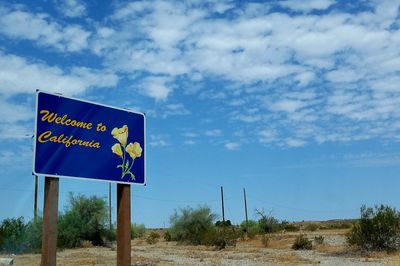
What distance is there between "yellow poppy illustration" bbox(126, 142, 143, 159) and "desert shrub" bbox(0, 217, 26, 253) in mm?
34135

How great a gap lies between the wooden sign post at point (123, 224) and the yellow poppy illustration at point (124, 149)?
1.17 ft

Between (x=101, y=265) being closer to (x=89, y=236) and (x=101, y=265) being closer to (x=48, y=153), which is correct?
→ (x=48, y=153)

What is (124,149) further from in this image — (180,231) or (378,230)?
(180,231)

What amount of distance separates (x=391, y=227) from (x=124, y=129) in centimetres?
2615

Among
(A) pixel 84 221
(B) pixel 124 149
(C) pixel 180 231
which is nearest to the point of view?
(B) pixel 124 149

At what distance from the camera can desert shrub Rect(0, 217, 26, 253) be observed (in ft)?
136

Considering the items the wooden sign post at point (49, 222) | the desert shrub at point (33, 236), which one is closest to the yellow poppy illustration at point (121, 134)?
the wooden sign post at point (49, 222)

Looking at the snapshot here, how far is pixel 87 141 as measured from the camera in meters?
9.49

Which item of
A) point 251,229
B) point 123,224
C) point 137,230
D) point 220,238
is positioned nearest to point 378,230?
point 220,238

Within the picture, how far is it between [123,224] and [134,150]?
147 centimetres

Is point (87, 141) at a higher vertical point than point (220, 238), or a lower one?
higher

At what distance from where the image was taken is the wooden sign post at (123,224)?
1022cm

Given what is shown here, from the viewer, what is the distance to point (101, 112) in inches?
387

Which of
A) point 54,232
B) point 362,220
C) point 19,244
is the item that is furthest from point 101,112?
point 19,244
